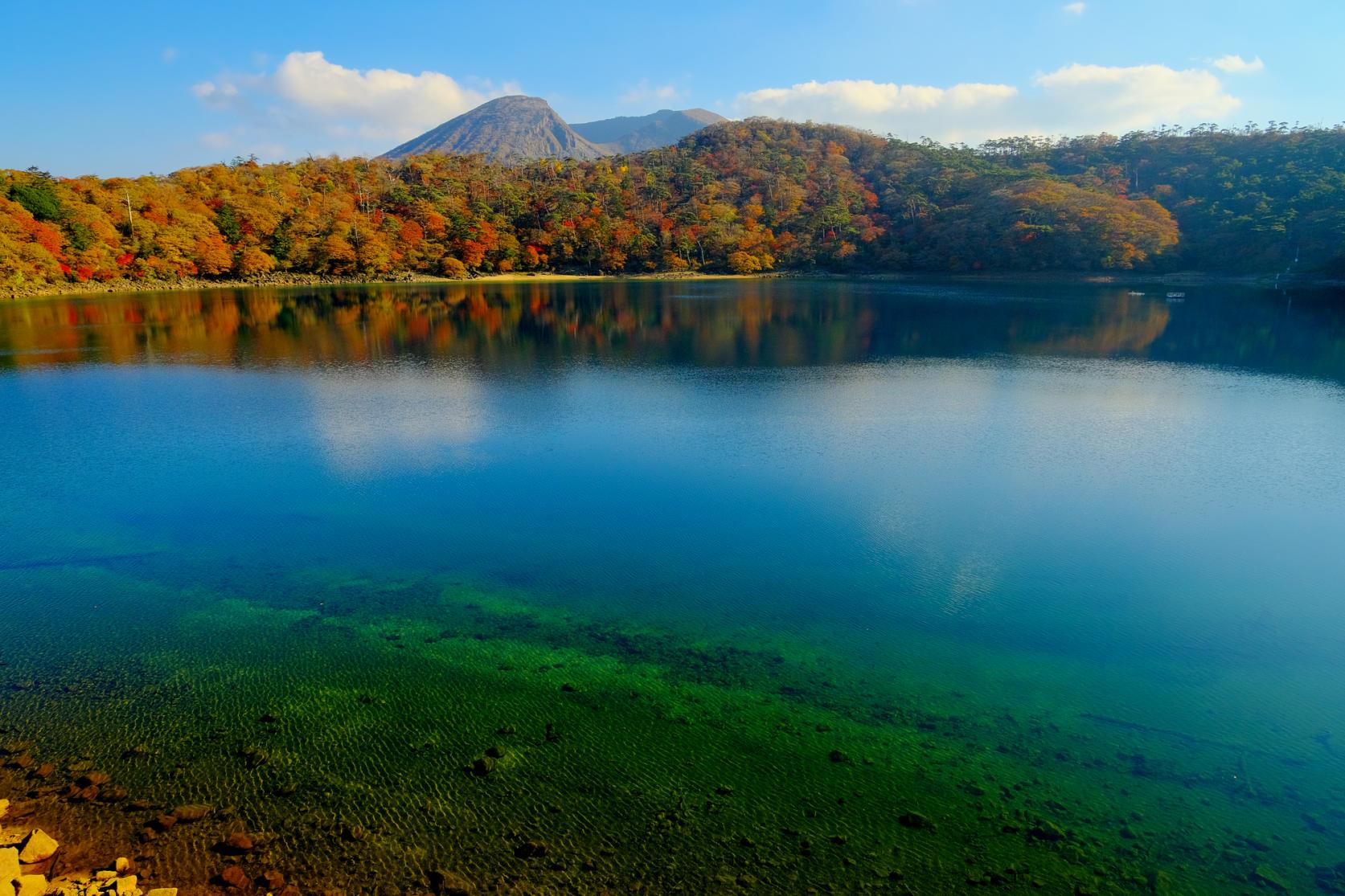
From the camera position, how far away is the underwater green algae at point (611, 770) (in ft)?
15.3

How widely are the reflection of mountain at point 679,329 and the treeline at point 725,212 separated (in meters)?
9.73

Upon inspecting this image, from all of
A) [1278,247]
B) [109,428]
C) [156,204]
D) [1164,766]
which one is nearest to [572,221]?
[156,204]

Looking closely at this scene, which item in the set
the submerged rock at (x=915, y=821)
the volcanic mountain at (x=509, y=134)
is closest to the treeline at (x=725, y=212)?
the submerged rock at (x=915, y=821)

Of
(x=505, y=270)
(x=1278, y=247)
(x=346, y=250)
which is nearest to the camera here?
(x=1278, y=247)

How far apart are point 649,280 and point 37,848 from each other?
64.3 metres

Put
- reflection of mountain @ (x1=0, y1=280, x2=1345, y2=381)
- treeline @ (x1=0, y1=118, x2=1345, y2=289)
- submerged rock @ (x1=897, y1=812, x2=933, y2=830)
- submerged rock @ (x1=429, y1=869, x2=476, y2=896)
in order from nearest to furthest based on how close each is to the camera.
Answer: submerged rock @ (x1=429, y1=869, x2=476, y2=896) < submerged rock @ (x1=897, y1=812, x2=933, y2=830) < reflection of mountain @ (x1=0, y1=280, x2=1345, y2=381) < treeline @ (x1=0, y1=118, x2=1345, y2=289)

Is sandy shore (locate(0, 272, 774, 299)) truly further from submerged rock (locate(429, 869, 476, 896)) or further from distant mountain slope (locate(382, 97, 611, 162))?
distant mountain slope (locate(382, 97, 611, 162))

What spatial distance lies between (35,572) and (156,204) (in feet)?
203

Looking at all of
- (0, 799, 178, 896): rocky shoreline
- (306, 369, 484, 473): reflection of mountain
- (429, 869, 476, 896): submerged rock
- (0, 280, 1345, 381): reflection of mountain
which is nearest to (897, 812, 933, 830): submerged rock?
(429, 869, 476, 896): submerged rock

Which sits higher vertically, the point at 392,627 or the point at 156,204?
the point at 156,204

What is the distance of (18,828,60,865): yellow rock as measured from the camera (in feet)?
14.0

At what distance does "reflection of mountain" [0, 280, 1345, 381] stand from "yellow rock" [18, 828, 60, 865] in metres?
19.0

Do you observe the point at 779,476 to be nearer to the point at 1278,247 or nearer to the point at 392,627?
the point at 392,627

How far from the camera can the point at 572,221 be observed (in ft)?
234
